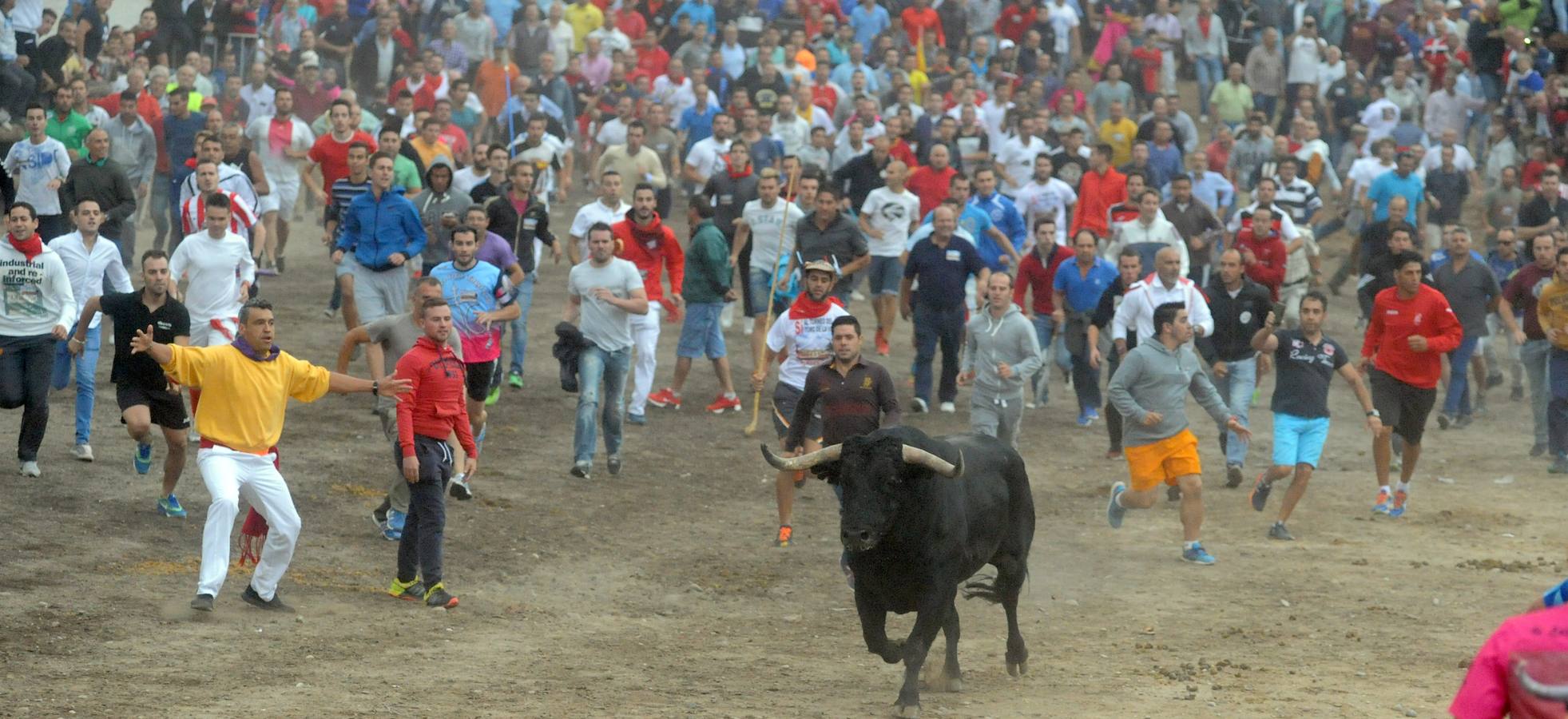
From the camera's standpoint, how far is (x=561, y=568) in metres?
12.7

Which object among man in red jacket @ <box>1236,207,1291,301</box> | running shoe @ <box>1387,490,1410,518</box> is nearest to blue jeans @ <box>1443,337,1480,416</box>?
man in red jacket @ <box>1236,207,1291,301</box>

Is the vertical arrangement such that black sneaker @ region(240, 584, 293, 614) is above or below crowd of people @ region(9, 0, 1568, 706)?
below

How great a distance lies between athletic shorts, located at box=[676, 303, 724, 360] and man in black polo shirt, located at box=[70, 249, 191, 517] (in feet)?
18.8

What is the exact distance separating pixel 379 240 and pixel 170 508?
3.94m

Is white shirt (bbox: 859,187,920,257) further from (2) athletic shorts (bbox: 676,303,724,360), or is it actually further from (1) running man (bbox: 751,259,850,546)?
(1) running man (bbox: 751,259,850,546)

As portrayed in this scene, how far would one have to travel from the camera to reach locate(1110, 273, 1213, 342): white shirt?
51.3ft

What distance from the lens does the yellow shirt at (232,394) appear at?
33.7 ft

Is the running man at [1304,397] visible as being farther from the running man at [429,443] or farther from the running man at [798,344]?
the running man at [429,443]

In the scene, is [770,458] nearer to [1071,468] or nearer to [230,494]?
[230,494]

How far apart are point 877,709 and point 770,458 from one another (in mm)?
1365

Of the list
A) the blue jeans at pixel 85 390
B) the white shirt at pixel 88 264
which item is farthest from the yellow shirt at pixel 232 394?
the white shirt at pixel 88 264

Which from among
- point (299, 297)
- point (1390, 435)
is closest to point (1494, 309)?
point (1390, 435)

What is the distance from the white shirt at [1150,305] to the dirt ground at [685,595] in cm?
140

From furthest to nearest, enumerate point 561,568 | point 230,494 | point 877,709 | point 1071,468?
1. point 1071,468
2. point 561,568
3. point 230,494
4. point 877,709
